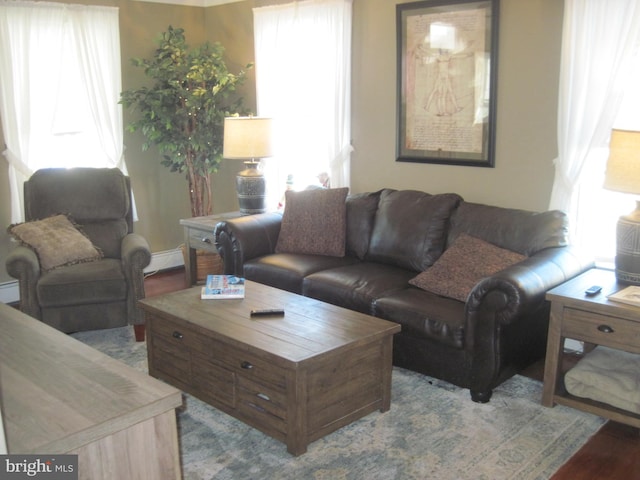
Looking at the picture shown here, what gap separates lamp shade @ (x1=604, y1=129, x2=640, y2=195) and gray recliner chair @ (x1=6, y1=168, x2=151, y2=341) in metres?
2.65

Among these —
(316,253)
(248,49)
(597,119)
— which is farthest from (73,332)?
(597,119)

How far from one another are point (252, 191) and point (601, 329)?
8.87 ft

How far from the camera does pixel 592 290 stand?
294 centimetres

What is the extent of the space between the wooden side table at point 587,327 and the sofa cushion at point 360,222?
141 cm

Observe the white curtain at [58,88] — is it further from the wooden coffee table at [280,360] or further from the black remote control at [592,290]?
the black remote control at [592,290]

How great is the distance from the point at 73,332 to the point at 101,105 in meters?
1.91

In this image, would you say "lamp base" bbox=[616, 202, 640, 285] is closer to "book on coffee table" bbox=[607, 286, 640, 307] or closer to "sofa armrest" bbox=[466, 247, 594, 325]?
"book on coffee table" bbox=[607, 286, 640, 307]

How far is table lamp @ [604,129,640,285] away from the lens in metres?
2.85

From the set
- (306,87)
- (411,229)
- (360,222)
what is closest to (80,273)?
(360,222)

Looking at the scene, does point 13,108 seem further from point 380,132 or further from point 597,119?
point 597,119

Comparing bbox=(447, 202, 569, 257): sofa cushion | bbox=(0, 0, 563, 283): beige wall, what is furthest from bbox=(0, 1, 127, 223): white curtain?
bbox=(447, 202, 569, 257): sofa cushion

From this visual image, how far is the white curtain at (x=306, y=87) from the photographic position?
182 inches

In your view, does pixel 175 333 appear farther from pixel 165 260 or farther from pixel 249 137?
pixel 165 260

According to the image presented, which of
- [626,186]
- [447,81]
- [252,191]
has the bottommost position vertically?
[252,191]
